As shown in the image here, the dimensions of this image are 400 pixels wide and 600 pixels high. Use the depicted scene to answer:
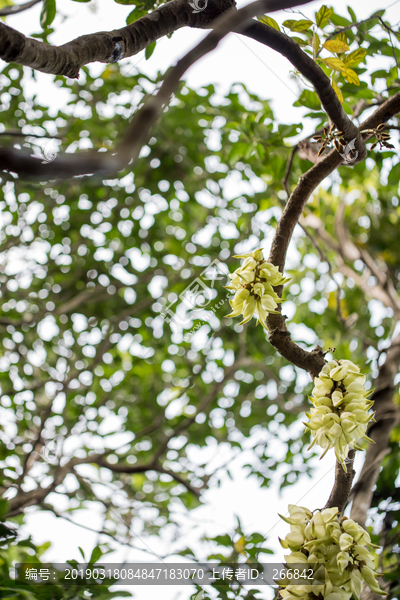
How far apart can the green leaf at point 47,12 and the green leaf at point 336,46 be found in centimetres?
59

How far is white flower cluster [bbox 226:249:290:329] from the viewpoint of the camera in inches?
23.6

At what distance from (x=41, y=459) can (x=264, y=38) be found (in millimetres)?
1643

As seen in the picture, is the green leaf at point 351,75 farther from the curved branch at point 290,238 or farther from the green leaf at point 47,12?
the green leaf at point 47,12

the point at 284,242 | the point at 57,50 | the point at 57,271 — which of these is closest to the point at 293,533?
the point at 284,242

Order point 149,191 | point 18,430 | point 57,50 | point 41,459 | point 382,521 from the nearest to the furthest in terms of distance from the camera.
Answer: point 57,50
point 382,521
point 41,459
point 18,430
point 149,191

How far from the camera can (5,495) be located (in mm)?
1420

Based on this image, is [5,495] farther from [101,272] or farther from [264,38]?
[264,38]

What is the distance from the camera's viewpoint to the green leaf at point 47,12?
843 mm

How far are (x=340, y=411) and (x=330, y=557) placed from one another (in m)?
0.19

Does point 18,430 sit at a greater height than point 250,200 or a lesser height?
lesser

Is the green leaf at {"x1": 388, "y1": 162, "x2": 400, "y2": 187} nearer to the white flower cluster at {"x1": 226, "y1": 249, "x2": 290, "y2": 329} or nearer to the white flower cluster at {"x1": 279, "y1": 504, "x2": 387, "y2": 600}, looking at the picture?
the white flower cluster at {"x1": 226, "y1": 249, "x2": 290, "y2": 329}

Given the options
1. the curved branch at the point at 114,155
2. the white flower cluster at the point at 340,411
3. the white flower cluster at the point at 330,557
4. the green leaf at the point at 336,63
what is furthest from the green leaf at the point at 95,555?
the green leaf at the point at 336,63

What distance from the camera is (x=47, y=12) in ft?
2.79

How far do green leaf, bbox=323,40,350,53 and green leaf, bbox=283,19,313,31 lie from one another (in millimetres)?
64
